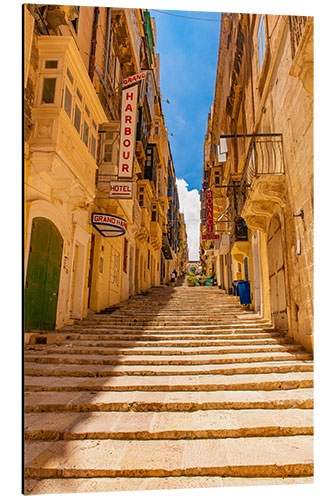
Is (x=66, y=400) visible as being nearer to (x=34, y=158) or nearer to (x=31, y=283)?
(x=31, y=283)

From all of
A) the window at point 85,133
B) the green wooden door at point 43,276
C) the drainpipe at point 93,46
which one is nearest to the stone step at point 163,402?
the green wooden door at point 43,276

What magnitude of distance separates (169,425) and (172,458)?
28.0 inches

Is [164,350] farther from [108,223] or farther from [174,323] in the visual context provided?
[108,223]

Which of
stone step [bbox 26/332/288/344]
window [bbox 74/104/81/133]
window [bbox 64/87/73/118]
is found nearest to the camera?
window [bbox 64/87/73/118]

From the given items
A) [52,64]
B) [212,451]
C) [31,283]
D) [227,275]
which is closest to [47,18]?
[52,64]

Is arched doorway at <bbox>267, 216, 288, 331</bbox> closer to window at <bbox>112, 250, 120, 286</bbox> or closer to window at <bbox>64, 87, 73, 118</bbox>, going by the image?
window at <bbox>64, 87, 73, 118</bbox>

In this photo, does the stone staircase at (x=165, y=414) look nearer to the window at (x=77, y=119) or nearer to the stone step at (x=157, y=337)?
the stone step at (x=157, y=337)

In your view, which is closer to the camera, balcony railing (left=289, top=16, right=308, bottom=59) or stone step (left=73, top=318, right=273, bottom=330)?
balcony railing (left=289, top=16, right=308, bottom=59)

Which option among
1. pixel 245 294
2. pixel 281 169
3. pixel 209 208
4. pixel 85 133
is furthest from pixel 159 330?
pixel 209 208

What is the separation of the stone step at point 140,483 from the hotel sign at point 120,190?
9042 millimetres

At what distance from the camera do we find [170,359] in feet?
22.0

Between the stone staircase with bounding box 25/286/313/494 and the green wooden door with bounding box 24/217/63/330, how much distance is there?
24.8 inches

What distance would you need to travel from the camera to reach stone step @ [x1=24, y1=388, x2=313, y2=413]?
4.40 m

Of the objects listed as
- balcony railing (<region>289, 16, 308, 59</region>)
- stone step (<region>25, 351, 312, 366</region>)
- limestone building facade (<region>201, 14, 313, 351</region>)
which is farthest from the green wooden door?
balcony railing (<region>289, 16, 308, 59</region>)
